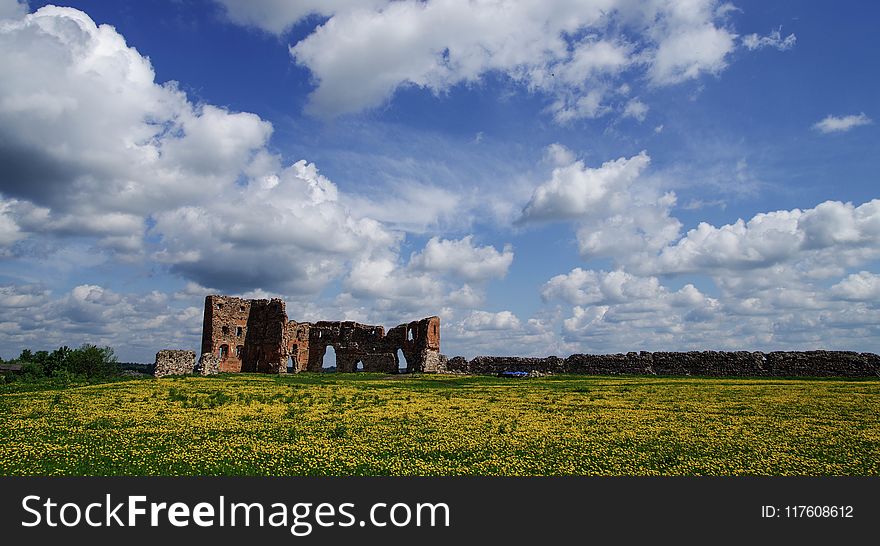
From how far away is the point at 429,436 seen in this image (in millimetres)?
14156

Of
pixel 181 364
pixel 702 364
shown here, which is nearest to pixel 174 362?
pixel 181 364

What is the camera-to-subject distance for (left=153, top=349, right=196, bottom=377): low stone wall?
4544 centimetres

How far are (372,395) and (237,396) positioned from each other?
19.8ft

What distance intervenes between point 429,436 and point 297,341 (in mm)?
57882

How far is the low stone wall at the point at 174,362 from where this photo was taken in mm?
45438

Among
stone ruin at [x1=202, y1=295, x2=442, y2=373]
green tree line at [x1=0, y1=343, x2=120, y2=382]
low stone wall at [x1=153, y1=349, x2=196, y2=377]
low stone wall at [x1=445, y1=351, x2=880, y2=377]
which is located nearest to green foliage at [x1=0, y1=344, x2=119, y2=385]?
green tree line at [x1=0, y1=343, x2=120, y2=382]

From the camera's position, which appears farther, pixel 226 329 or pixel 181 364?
pixel 226 329

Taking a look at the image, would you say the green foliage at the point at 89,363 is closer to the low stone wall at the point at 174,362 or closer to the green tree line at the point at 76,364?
the green tree line at the point at 76,364

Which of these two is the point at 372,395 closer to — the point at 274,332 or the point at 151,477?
the point at 151,477

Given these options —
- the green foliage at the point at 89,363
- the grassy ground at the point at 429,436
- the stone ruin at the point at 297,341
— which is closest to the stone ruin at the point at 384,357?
the stone ruin at the point at 297,341

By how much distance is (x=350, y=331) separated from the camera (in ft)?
229

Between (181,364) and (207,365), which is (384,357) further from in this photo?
(181,364)

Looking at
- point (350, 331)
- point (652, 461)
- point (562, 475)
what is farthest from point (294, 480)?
point (350, 331)

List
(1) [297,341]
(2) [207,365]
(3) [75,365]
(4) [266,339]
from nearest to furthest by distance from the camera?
(3) [75,365], (2) [207,365], (4) [266,339], (1) [297,341]
